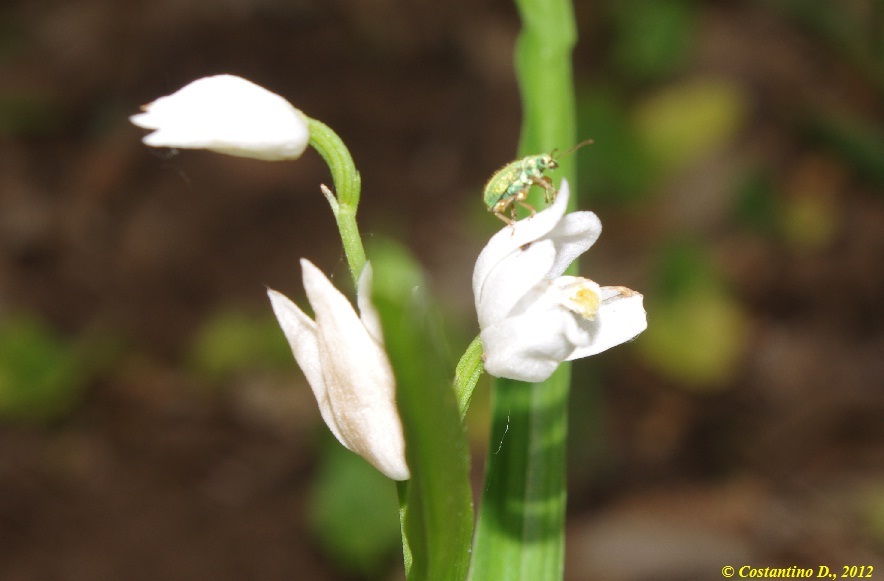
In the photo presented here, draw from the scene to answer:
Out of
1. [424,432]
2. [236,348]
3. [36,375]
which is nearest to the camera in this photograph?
[424,432]

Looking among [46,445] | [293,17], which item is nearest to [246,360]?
[46,445]

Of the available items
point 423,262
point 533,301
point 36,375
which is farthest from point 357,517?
point 533,301

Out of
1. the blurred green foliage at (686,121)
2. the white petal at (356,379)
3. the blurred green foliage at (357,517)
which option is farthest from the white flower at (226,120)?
the blurred green foliage at (686,121)

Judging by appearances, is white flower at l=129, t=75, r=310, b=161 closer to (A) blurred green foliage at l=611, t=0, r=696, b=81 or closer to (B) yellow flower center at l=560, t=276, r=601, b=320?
(B) yellow flower center at l=560, t=276, r=601, b=320

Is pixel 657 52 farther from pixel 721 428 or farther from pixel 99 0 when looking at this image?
pixel 99 0

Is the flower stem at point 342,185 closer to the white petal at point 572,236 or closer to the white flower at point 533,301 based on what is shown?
the white flower at point 533,301

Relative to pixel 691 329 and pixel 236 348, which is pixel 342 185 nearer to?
pixel 236 348
